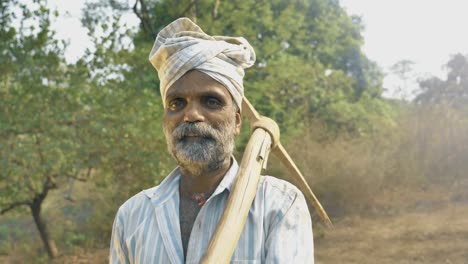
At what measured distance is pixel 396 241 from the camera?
26.3 ft

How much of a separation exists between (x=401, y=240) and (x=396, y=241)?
0.09 metres

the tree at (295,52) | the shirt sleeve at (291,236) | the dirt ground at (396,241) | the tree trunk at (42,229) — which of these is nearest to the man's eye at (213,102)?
the shirt sleeve at (291,236)

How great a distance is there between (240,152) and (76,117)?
14.2 ft

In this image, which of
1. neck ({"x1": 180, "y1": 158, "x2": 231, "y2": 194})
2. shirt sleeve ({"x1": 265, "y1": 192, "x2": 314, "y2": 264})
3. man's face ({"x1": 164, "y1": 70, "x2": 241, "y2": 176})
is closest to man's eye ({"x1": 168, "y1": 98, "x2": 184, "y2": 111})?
man's face ({"x1": 164, "y1": 70, "x2": 241, "y2": 176})

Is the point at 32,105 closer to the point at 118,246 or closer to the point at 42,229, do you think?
the point at 42,229

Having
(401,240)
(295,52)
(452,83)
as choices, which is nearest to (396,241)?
(401,240)

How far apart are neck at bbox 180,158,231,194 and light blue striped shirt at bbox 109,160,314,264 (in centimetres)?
3

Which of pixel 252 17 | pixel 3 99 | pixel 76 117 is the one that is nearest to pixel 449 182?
pixel 252 17

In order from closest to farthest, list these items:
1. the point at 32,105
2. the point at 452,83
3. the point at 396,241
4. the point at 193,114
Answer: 1. the point at 193,114
2. the point at 32,105
3. the point at 396,241
4. the point at 452,83

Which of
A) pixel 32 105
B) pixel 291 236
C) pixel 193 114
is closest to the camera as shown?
pixel 291 236

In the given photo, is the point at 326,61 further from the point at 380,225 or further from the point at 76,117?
the point at 76,117

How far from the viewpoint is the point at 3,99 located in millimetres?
5875

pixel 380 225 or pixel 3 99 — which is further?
pixel 380 225

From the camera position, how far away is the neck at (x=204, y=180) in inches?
63.4
